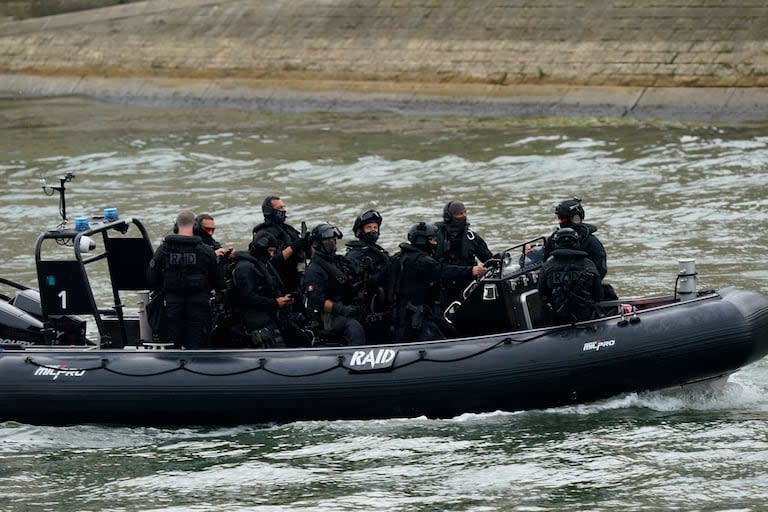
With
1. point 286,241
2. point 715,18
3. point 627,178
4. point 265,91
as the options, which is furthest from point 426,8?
point 286,241

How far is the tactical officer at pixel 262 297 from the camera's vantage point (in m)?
10.6

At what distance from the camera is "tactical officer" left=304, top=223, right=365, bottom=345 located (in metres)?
10.6

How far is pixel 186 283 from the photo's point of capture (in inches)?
412

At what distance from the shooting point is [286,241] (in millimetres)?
11203

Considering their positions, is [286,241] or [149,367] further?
[286,241]

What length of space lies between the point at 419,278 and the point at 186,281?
1.65 meters

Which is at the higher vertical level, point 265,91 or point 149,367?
point 265,91

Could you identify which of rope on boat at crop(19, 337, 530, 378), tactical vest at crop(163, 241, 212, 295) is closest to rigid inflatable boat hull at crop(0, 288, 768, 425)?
rope on boat at crop(19, 337, 530, 378)

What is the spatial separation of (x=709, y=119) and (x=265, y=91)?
923 cm

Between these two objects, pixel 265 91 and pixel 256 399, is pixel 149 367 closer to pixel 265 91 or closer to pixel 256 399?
pixel 256 399

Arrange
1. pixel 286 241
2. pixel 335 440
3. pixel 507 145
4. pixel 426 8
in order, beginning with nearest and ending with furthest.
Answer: pixel 335 440 → pixel 286 241 → pixel 507 145 → pixel 426 8

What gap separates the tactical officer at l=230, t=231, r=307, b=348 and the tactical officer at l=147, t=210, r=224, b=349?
0.60ft

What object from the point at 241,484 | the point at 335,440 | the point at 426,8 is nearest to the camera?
the point at 241,484

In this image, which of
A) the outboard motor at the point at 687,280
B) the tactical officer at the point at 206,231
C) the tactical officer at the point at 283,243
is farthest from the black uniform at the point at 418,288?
the outboard motor at the point at 687,280
